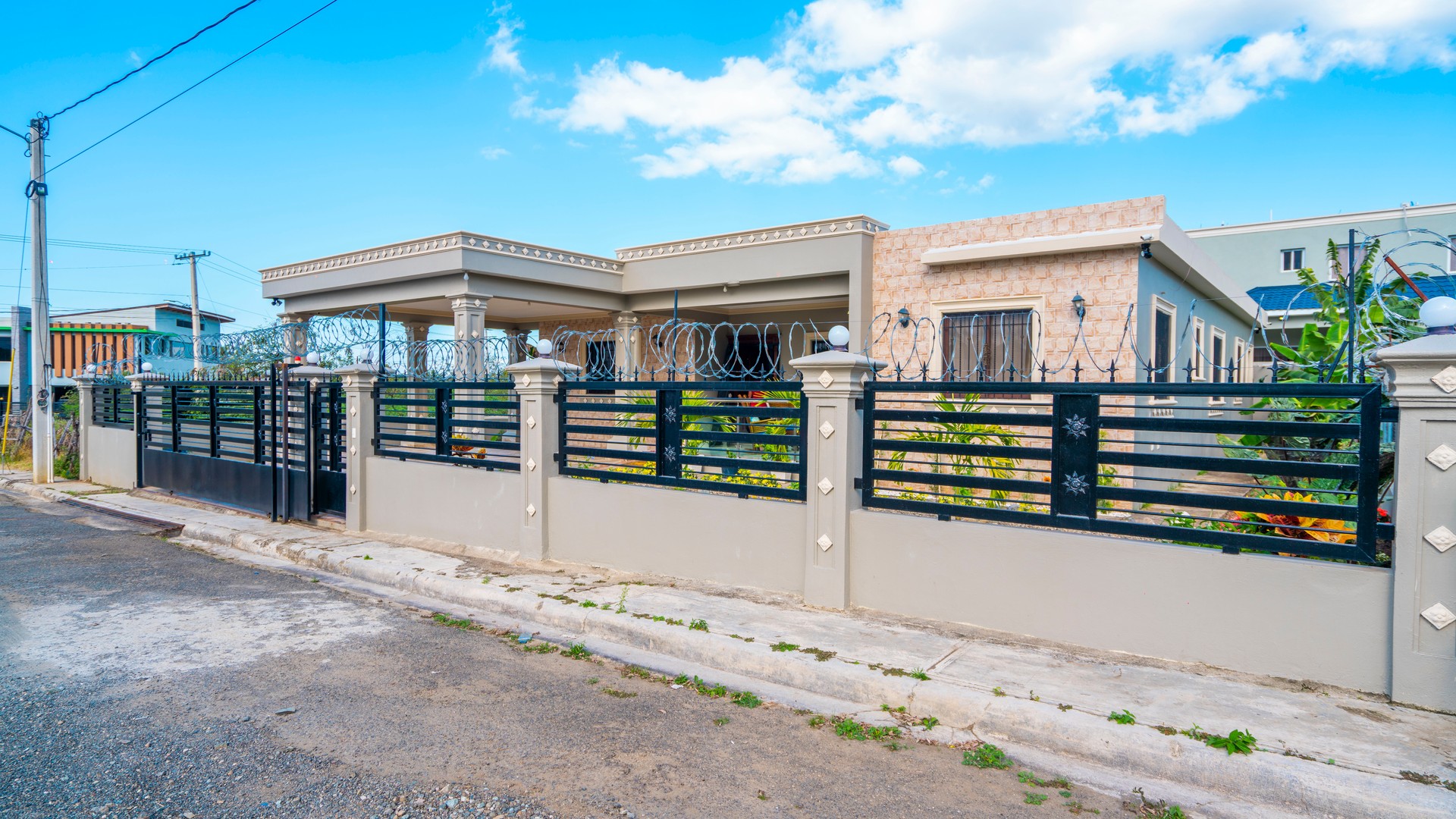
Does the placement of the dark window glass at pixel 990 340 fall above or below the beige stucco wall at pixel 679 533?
above

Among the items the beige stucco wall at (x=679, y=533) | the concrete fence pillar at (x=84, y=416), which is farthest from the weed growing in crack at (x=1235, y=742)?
the concrete fence pillar at (x=84, y=416)

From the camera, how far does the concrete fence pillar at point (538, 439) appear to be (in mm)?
7625

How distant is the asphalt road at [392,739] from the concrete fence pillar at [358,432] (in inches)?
134

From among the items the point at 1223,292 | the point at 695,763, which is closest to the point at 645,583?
the point at 695,763

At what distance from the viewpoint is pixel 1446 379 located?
3.93 meters

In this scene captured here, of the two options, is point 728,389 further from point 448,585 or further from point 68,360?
point 68,360

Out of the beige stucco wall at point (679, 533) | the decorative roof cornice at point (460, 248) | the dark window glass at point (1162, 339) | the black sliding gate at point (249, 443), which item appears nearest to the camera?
the beige stucco wall at point (679, 533)

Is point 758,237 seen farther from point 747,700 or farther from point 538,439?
point 747,700

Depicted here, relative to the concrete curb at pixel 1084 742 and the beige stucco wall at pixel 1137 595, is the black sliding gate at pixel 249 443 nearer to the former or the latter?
the concrete curb at pixel 1084 742

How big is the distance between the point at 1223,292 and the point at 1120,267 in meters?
5.65

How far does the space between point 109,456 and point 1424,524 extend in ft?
58.2

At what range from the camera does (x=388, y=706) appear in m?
4.38

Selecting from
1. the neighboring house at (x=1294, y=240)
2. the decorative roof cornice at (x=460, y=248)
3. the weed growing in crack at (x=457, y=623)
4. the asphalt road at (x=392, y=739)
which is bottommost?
the weed growing in crack at (x=457, y=623)

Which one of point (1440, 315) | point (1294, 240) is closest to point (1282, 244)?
point (1294, 240)
